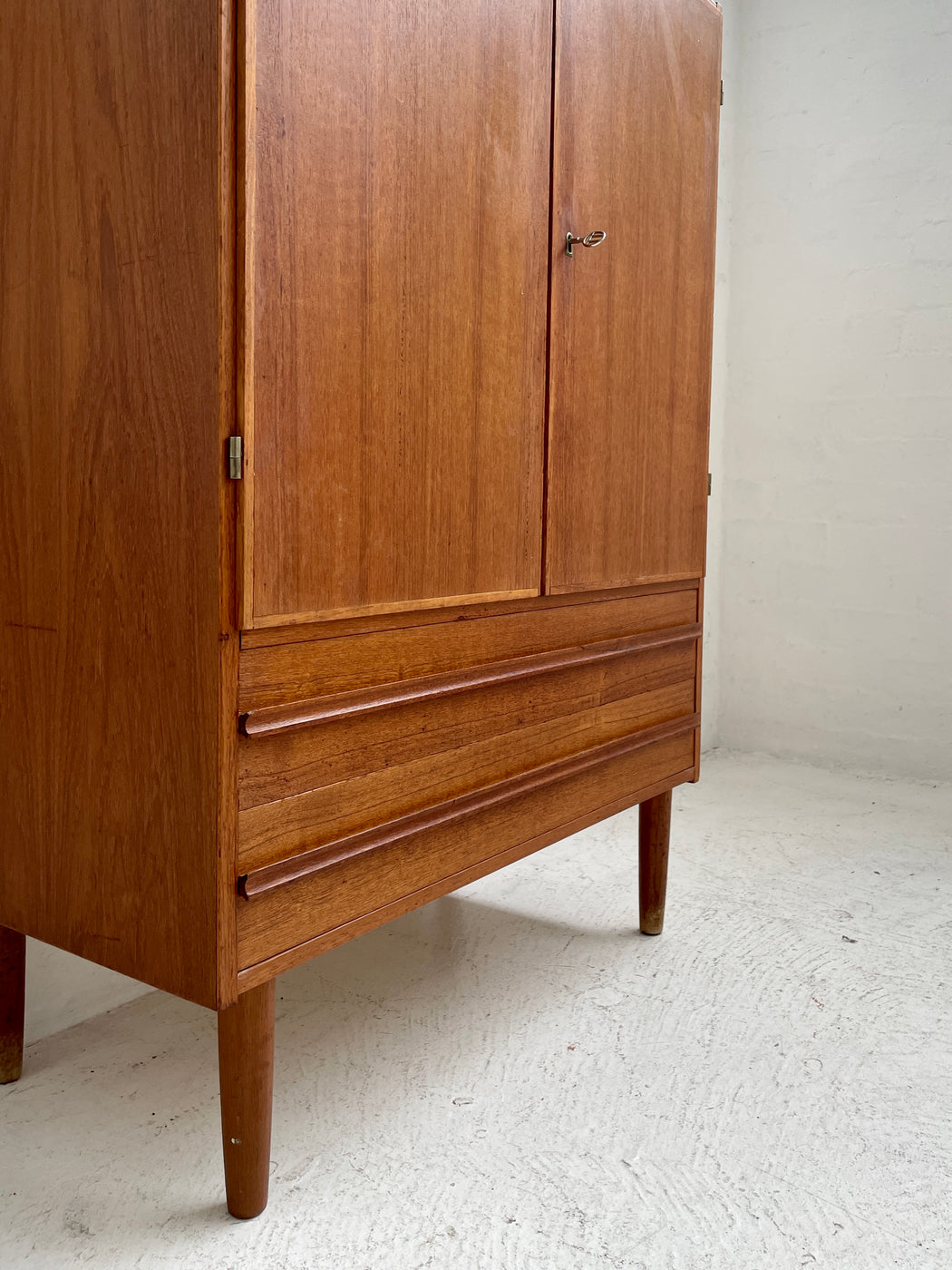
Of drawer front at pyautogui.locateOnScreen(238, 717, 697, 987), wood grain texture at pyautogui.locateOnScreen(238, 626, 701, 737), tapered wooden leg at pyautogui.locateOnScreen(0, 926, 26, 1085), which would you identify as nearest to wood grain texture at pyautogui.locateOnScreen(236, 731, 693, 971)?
drawer front at pyautogui.locateOnScreen(238, 717, 697, 987)

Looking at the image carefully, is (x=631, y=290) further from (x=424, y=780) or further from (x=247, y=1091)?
(x=247, y=1091)

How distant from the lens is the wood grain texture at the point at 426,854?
1.06m

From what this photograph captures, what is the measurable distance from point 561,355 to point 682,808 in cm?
175

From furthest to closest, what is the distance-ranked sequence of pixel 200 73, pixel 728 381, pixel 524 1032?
1. pixel 728 381
2. pixel 524 1032
3. pixel 200 73

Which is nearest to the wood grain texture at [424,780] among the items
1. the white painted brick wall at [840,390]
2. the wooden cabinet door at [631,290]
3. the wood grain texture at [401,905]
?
the wood grain texture at [401,905]

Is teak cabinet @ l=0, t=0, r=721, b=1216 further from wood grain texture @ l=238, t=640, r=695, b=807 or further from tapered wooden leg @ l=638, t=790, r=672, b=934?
tapered wooden leg @ l=638, t=790, r=672, b=934

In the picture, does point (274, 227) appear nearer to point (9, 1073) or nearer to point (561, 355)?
point (561, 355)

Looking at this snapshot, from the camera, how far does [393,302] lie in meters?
1.11

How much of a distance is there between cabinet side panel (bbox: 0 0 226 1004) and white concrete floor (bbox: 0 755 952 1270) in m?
0.30

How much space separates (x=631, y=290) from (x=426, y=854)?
0.88 meters

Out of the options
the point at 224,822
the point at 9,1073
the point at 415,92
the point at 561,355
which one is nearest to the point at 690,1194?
the point at 224,822

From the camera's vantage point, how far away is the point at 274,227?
3.18 ft

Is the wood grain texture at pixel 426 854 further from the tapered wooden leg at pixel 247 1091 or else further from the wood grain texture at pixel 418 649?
the wood grain texture at pixel 418 649

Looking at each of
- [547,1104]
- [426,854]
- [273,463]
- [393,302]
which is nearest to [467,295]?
[393,302]
